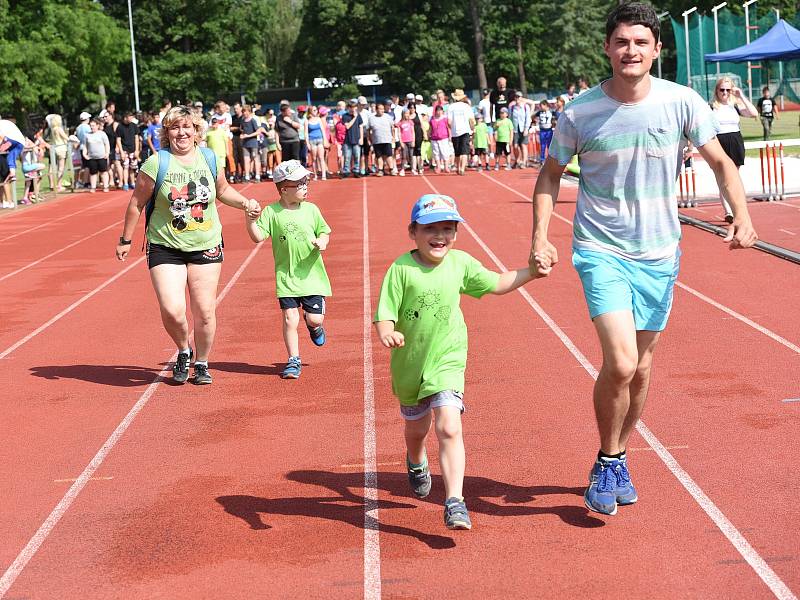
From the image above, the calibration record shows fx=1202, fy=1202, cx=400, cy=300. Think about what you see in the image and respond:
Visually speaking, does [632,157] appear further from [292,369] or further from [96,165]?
[96,165]

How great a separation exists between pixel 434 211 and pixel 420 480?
1356 mm

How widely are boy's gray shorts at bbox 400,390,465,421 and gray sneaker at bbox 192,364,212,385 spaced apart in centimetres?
355

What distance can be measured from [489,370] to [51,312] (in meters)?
5.69

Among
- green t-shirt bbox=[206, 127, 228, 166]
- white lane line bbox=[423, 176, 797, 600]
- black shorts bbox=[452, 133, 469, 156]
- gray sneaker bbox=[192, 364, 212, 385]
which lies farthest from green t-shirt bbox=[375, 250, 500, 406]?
black shorts bbox=[452, 133, 469, 156]

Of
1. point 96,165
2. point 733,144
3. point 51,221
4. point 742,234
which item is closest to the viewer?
point 742,234

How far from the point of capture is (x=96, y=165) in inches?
1139

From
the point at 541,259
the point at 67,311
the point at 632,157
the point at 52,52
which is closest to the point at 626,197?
the point at 632,157

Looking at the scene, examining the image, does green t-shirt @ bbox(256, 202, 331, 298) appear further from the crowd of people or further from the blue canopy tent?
the blue canopy tent

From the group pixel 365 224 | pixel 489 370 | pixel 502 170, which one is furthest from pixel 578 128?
pixel 502 170

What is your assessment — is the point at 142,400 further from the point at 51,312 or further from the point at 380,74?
the point at 380,74

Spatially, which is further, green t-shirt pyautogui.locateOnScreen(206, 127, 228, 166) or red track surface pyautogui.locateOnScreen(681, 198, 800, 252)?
green t-shirt pyautogui.locateOnScreen(206, 127, 228, 166)

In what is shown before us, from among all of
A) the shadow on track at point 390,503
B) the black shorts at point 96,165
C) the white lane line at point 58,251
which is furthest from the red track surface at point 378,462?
the black shorts at point 96,165

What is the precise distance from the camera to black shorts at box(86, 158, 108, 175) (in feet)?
94.4

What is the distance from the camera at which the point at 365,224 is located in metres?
19.6
